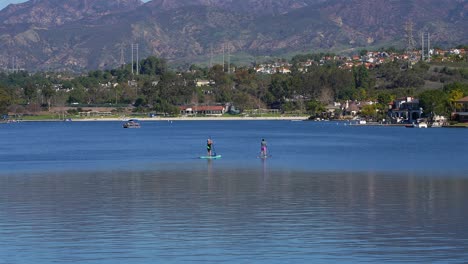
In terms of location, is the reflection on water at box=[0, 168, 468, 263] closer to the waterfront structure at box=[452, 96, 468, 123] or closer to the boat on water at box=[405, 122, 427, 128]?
the boat on water at box=[405, 122, 427, 128]

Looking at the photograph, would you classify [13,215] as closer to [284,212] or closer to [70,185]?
[284,212]

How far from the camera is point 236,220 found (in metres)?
30.4

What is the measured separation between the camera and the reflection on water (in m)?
24.7

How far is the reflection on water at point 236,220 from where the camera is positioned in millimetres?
24719

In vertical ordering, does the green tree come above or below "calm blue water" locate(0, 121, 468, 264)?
above

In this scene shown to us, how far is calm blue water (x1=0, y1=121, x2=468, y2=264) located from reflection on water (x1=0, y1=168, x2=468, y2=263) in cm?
4

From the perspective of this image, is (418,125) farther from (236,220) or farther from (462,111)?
(236,220)

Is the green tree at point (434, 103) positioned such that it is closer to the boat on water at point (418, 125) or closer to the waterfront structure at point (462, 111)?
the waterfront structure at point (462, 111)

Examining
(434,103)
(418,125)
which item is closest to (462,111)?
(434,103)

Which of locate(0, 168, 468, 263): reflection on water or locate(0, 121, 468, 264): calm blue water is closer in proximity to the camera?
locate(0, 168, 468, 263): reflection on water

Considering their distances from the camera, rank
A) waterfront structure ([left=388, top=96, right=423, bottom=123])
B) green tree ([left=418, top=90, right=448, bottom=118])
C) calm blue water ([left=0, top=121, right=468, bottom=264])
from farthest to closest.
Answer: waterfront structure ([left=388, top=96, right=423, bottom=123]), green tree ([left=418, top=90, right=448, bottom=118]), calm blue water ([left=0, top=121, right=468, bottom=264])

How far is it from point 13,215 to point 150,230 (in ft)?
19.7

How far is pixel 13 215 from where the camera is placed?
105 feet

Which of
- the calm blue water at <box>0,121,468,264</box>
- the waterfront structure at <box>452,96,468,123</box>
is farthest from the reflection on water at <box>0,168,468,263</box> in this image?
the waterfront structure at <box>452,96,468,123</box>
